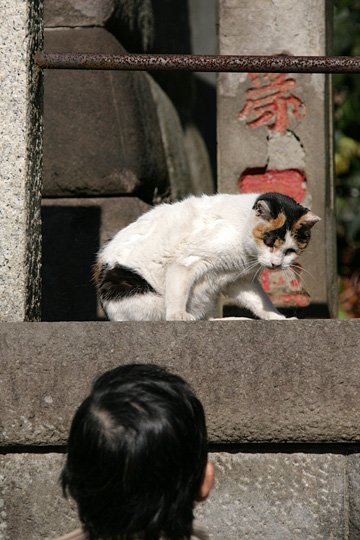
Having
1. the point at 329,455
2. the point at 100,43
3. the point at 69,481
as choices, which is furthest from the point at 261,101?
the point at 69,481

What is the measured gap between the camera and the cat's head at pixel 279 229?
3.90 metres

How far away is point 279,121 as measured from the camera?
4.72 meters

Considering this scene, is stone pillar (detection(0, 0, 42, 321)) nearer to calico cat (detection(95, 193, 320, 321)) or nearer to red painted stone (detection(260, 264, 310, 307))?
calico cat (detection(95, 193, 320, 321))

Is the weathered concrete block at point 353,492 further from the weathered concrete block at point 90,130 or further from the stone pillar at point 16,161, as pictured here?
the weathered concrete block at point 90,130

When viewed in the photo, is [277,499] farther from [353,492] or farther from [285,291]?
[285,291]

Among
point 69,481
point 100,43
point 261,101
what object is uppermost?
point 100,43

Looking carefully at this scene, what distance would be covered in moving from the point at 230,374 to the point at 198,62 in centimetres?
104

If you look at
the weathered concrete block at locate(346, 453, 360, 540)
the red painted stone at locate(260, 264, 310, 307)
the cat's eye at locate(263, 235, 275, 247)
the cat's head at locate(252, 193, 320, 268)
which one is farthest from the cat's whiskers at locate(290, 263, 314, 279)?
the weathered concrete block at locate(346, 453, 360, 540)

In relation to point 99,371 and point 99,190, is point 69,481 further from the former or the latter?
point 99,190

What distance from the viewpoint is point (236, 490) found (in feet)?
9.12

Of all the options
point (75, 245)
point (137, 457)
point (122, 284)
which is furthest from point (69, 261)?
point (137, 457)

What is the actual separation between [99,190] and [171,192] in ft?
2.88

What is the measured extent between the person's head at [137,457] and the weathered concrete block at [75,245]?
9.87 ft

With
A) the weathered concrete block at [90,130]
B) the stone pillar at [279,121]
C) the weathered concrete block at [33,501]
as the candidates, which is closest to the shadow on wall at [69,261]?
the weathered concrete block at [90,130]
